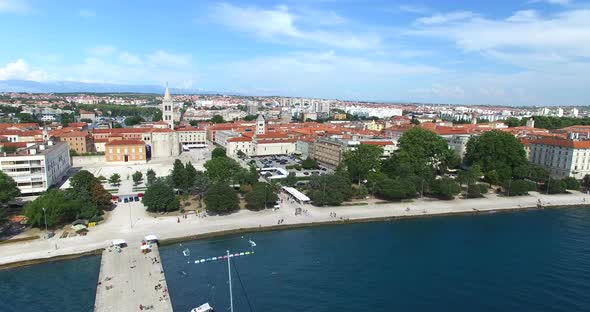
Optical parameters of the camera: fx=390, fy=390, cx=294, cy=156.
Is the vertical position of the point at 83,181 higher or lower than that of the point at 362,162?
lower

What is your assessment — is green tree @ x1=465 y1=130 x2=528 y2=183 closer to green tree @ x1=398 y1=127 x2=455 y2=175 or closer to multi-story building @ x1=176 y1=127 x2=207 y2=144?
green tree @ x1=398 y1=127 x2=455 y2=175

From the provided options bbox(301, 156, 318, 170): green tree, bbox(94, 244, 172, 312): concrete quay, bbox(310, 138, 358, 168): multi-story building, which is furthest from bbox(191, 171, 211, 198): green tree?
bbox(310, 138, 358, 168): multi-story building

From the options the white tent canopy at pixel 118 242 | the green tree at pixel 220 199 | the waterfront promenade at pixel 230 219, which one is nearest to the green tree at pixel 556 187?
the waterfront promenade at pixel 230 219

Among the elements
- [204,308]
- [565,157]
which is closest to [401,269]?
[204,308]

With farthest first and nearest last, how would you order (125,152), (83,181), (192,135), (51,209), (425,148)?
1. (192,135)
2. (125,152)
3. (425,148)
4. (83,181)
5. (51,209)

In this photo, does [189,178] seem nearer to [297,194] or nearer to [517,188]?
[297,194]

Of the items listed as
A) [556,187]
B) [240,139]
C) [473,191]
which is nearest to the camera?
[473,191]
